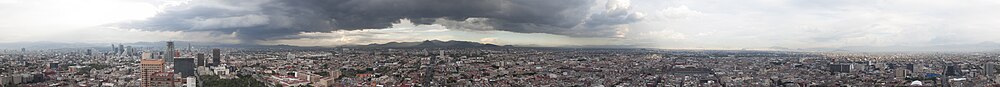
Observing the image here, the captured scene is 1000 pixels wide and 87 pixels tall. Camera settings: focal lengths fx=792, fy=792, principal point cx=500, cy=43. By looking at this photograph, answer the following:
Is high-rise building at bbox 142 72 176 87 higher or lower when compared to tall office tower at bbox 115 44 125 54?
lower

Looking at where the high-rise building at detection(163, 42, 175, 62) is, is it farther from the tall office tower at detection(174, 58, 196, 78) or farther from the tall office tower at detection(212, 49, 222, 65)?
the tall office tower at detection(212, 49, 222, 65)

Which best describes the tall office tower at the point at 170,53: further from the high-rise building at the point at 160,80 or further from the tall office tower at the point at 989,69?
the tall office tower at the point at 989,69

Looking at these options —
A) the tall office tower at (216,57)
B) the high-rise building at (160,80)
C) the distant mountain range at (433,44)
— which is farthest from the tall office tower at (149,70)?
the distant mountain range at (433,44)

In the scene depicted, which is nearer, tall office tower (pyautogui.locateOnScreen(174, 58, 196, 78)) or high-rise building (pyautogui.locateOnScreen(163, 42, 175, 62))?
high-rise building (pyautogui.locateOnScreen(163, 42, 175, 62))

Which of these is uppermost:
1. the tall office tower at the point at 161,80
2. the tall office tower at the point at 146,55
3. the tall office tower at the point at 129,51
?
the tall office tower at the point at 129,51

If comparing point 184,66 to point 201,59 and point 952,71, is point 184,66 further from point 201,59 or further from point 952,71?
point 952,71

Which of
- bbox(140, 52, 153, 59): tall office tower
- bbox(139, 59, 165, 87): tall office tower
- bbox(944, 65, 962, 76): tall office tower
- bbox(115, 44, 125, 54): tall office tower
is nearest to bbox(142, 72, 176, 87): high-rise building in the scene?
bbox(139, 59, 165, 87): tall office tower
